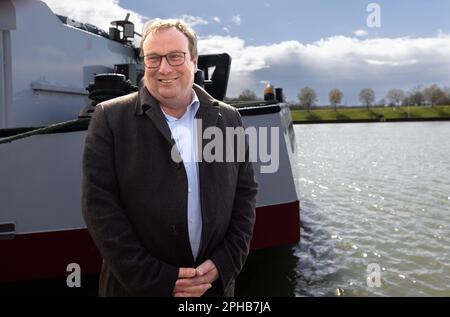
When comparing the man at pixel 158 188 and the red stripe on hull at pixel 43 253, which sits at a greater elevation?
the man at pixel 158 188

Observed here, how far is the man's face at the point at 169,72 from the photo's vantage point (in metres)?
2.13

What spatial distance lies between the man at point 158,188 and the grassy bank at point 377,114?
9038 centimetres

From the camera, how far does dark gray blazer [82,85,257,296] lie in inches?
82.8

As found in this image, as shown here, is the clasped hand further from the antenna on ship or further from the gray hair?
the antenna on ship

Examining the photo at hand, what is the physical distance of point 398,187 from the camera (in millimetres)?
13094

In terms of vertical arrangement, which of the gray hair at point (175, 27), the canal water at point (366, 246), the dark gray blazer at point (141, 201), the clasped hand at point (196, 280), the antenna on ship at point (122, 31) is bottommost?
the canal water at point (366, 246)

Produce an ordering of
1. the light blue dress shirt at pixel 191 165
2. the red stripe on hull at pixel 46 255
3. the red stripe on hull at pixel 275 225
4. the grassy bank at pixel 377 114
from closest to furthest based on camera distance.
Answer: the light blue dress shirt at pixel 191 165
the red stripe on hull at pixel 46 255
the red stripe on hull at pixel 275 225
the grassy bank at pixel 377 114

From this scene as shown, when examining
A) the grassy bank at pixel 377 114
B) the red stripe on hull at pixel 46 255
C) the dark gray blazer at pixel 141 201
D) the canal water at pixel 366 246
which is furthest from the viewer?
the grassy bank at pixel 377 114

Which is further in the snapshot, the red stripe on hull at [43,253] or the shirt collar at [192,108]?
the red stripe on hull at [43,253]

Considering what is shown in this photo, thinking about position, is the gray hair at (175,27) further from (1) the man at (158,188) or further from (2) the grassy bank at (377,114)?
(2) the grassy bank at (377,114)

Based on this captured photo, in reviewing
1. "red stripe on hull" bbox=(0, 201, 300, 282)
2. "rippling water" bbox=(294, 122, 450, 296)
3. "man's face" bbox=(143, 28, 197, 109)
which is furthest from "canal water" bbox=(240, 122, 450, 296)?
"man's face" bbox=(143, 28, 197, 109)

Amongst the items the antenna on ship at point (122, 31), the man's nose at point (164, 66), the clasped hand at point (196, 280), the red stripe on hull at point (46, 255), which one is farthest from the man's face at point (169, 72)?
the antenna on ship at point (122, 31)

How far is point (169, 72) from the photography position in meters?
2.14
